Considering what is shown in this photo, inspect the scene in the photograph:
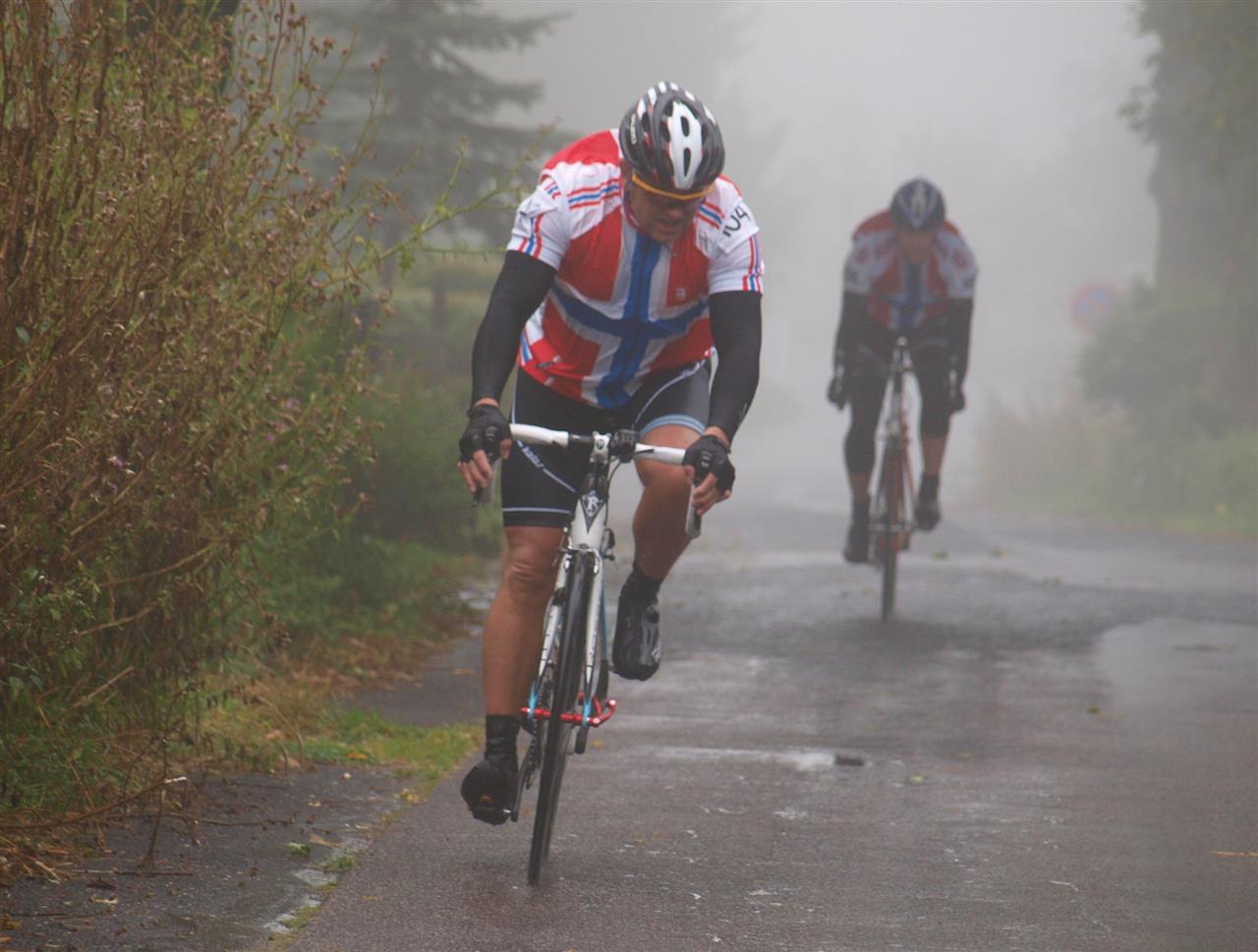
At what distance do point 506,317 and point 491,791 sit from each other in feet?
4.10

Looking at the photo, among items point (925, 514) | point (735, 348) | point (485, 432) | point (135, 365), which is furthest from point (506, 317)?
point (925, 514)

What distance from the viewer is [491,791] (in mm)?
5172

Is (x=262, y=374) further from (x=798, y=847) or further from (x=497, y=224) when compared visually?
(x=497, y=224)

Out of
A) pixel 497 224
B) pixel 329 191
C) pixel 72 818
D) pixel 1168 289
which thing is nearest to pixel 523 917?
pixel 72 818

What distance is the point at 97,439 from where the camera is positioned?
480cm

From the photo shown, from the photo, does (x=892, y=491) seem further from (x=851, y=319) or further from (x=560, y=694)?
(x=560, y=694)

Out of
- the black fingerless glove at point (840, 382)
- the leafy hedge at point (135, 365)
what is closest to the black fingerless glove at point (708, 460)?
the leafy hedge at point (135, 365)

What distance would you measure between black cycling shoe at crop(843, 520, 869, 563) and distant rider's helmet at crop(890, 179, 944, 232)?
173 cm

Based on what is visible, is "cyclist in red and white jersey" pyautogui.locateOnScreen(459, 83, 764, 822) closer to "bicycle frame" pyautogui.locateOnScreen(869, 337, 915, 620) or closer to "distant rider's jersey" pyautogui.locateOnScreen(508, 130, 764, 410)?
"distant rider's jersey" pyautogui.locateOnScreen(508, 130, 764, 410)

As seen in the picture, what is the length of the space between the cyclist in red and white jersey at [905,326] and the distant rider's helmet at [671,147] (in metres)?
5.96

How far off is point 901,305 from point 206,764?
618 centimetres

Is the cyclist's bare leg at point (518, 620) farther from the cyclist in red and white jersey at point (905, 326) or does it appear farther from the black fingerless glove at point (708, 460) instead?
the cyclist in red and white jersey at point (905, 326)

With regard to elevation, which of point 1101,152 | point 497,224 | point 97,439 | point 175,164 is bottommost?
point 97,439

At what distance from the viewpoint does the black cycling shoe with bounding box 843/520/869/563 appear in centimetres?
1135
